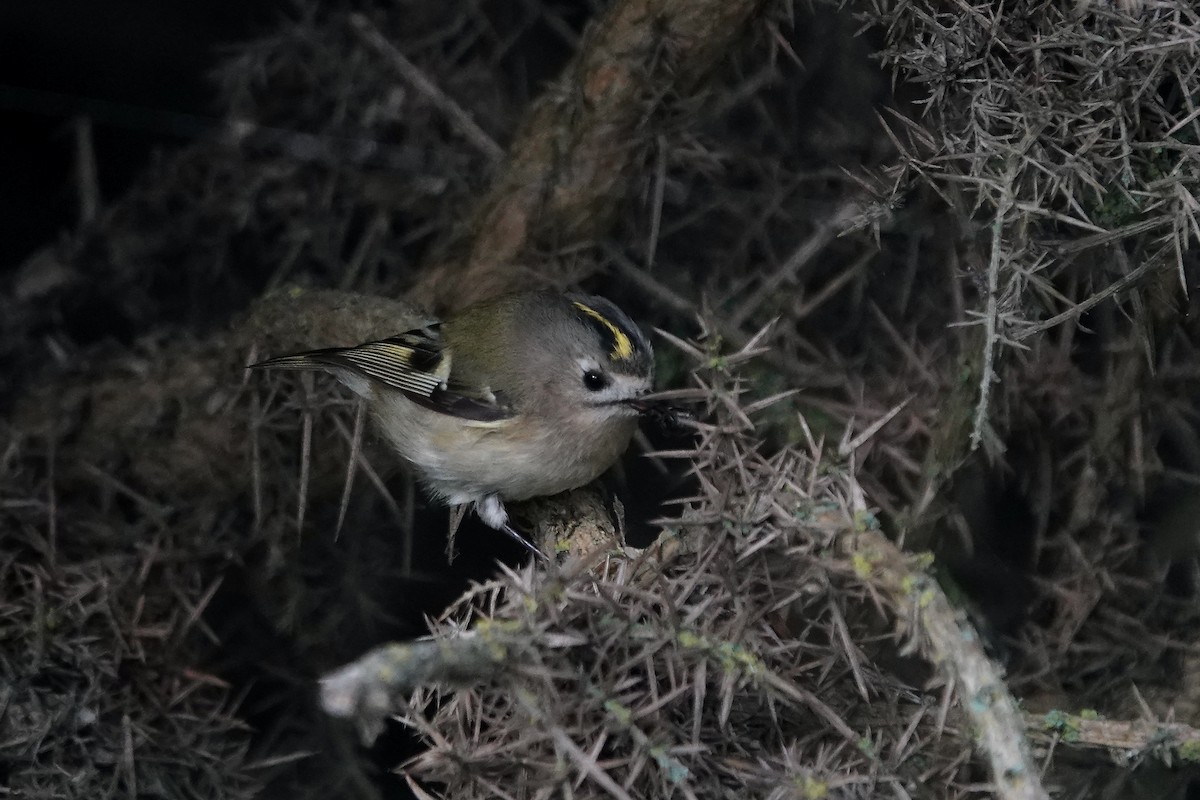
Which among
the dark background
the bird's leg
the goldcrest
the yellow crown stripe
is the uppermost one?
the dark background

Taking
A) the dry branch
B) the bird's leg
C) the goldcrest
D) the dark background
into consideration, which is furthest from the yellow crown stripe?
the dark background

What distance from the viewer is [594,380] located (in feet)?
7.99

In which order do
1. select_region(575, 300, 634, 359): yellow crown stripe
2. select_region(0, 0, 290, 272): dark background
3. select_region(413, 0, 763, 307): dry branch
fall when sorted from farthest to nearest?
1. select_region(0, 0, 290, 272): dark background
2. select_region(575, 300, 634, 359): yellow crown stripe
3. select_region(413, 0, 763, 307): dry branch

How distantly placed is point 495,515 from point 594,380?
1.14 ft

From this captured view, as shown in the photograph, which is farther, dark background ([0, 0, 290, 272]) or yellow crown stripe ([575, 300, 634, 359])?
dark background ([0, 0, 290, 272])

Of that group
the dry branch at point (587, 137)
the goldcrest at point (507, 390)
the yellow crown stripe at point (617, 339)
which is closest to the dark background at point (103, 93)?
the dry branch at point (587, 137)

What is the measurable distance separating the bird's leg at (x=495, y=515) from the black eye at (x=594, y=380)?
0.99 ft

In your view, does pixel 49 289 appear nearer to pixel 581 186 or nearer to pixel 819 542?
pixel 581 186

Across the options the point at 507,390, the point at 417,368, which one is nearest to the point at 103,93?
the point at 417,368

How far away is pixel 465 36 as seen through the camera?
3.27 m

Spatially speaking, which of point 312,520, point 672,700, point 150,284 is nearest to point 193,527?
point 312,520

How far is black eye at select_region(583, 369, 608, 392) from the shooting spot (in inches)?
95.0

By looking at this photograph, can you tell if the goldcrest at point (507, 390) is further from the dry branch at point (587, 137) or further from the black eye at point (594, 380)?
the dry branch at point (587, 137)

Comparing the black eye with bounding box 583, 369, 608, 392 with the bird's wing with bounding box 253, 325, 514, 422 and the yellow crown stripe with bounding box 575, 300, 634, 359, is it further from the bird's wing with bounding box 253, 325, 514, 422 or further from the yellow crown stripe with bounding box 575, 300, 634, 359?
the bird's wing with bounding box 253, 325, 514, 422
